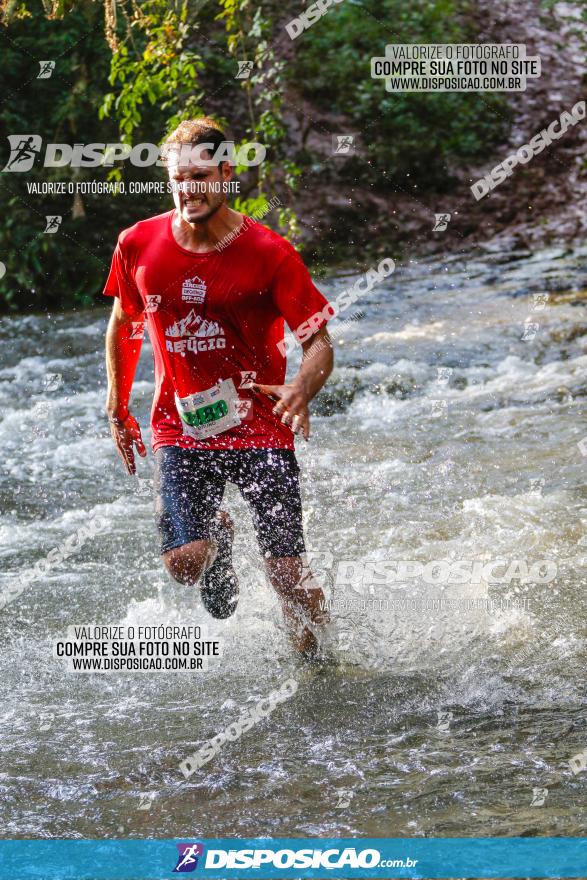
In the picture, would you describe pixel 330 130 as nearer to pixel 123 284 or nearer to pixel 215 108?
pixel 215 108

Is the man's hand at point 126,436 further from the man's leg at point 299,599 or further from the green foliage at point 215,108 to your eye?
the green foliage at point 215,108

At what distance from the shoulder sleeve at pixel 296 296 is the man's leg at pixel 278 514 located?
57cm

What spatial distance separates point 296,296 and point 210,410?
55 centimetres

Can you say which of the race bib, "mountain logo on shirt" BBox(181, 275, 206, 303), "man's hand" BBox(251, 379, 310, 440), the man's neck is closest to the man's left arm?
"man's hand" BBox(251, 379, 310, 440)

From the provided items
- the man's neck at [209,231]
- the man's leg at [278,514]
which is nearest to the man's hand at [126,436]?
the man's leg at [278,514]

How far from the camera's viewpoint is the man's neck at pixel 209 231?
4.46 meters

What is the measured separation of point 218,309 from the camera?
14.6 ft

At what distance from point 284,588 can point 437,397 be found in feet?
14.9

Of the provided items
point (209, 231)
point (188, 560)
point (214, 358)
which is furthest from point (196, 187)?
point (188, 560)

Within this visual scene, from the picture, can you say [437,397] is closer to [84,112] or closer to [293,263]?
[293,263]

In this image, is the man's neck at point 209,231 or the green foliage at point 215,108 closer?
the man's neck at point 209,231

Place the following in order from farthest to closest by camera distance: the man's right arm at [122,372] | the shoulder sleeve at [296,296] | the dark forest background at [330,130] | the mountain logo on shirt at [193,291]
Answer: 1. the dark forest background at [330,130]
2. the man's right arm at [122,372]
3. the mountain logo on shirt at [193,291]
4. the shoulder sleeve at [296,296]

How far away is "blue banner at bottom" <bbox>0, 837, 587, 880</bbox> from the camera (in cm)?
343

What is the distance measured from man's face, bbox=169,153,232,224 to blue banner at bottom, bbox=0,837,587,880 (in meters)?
2.15
